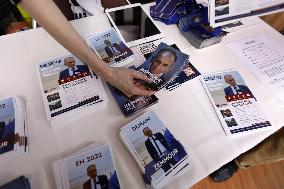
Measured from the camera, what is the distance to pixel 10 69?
0.92 metres

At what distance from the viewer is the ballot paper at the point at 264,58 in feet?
3.05

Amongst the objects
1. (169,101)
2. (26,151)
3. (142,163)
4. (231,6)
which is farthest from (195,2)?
(26,151)

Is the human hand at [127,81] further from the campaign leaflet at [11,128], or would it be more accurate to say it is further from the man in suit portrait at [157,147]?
the campaign leaflet at [11,128]

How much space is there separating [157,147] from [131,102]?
7.7 inches

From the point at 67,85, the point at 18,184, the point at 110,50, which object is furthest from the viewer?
the point at 110,50

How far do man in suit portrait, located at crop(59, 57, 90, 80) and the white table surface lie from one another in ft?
0.32

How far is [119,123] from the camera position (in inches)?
31.2

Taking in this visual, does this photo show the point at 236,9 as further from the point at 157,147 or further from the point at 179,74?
the point at 157,147

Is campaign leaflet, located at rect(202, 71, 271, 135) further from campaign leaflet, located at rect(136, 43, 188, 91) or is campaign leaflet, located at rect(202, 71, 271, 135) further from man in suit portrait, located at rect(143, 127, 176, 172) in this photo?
man in suit portrait, located at rect(143, 127, 176, 172)

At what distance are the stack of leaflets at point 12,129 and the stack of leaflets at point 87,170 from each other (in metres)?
0.12

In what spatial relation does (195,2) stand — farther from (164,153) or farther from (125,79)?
(164,153)

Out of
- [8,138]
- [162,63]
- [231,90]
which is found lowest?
[8,138]

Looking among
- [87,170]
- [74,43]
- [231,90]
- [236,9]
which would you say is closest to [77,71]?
[74,43]

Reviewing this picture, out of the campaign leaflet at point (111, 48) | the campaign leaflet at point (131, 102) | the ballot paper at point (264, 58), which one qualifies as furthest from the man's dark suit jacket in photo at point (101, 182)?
the ballot paper at point (264, 58)
